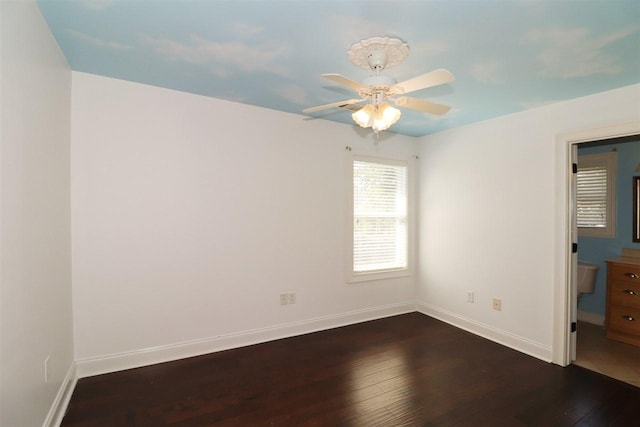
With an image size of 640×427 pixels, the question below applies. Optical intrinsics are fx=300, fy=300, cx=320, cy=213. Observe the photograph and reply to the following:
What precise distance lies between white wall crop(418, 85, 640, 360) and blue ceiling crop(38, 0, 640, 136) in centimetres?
37

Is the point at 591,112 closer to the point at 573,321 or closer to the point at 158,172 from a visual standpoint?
the point at 573,321

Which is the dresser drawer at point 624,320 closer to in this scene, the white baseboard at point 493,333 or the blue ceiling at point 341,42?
the white baseboard at point 493,333

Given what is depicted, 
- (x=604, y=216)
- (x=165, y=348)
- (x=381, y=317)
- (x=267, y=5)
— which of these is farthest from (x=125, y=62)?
(x=604, y=216)

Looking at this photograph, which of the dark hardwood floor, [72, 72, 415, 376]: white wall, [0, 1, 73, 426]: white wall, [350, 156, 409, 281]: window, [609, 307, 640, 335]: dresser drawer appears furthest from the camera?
[350, 156, 409, 281]: window

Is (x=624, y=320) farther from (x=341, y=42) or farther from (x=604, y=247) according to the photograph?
(x=341, y=42)

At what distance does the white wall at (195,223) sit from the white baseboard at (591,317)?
300cm

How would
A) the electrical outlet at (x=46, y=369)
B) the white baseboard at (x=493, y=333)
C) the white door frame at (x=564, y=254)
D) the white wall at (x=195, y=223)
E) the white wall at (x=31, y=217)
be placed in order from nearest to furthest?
the white wall at (x=31, y=217) < the electrical outlet at (x=46, y=369) < the white wall at (x=195, y=223) < the white door frame at (x=564, y=254) < the white baseboard at (x=493, y=333)

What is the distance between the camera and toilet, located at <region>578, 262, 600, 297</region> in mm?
3643

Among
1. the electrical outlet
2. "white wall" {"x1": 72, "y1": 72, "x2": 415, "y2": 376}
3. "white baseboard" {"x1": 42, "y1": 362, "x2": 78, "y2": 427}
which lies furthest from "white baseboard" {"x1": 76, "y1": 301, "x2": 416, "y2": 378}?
A: the electrical outlet

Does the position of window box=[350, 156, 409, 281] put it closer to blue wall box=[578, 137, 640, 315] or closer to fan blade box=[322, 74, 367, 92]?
fan blade box=[322, 74, 367, 92]

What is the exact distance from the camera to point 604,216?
369 cm

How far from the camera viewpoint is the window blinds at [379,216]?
3736 millimetres

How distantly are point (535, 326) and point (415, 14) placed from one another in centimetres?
298

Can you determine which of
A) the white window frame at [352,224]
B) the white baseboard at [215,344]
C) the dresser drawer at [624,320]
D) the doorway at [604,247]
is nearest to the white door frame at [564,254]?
the doorway at [604,247]
